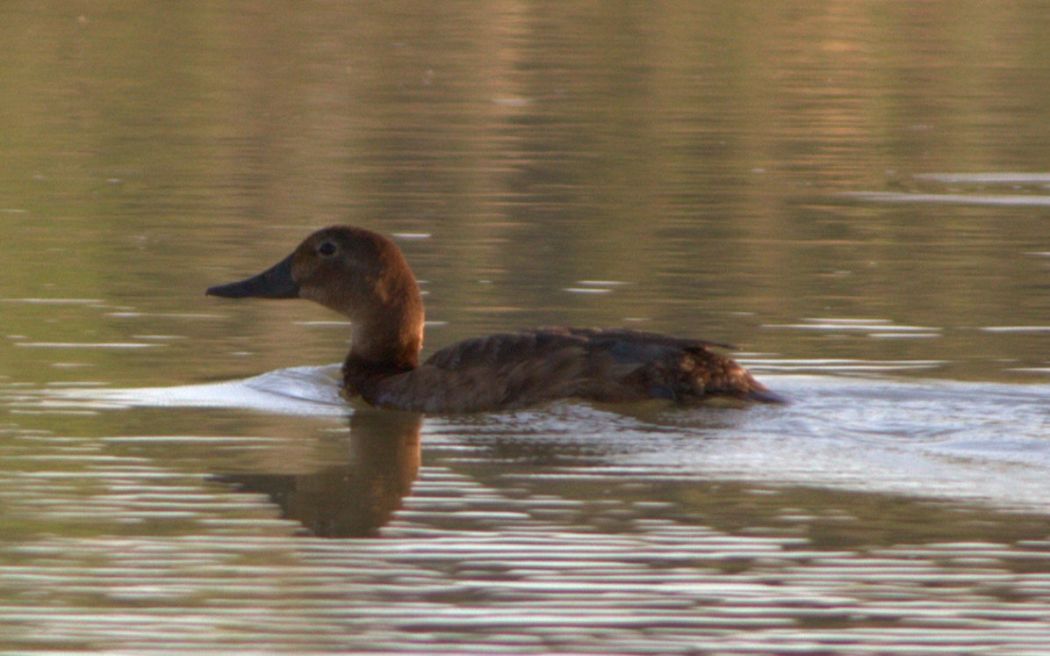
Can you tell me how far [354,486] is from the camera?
27.1ft

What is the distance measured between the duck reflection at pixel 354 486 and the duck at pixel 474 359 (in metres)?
0.36

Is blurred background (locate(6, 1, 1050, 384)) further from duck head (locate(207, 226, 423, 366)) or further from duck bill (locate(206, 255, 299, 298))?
duck head (locate(207, 226, 423, 366))

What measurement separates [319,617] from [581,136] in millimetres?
13866

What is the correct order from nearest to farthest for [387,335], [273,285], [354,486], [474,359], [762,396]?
[354,486]
[762,396]
[474,359]
[387,335]
[273,285]

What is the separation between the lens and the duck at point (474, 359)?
9.30 metres

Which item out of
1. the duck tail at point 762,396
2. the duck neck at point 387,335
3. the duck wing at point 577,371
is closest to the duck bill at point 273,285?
the duck neck at point 387,335

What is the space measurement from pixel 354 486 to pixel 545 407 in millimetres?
1379

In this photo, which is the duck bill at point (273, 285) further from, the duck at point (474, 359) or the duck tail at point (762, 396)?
the duck tail at point (762, 396)

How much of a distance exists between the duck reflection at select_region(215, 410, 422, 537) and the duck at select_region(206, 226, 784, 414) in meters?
0.36

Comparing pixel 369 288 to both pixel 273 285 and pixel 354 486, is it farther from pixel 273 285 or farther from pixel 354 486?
pixel 354 486

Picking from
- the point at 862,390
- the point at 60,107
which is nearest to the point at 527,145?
the point at 60,107

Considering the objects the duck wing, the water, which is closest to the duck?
the duck wing

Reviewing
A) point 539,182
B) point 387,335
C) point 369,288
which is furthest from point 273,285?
point 539,182

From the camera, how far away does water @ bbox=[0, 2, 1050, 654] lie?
6.52m
